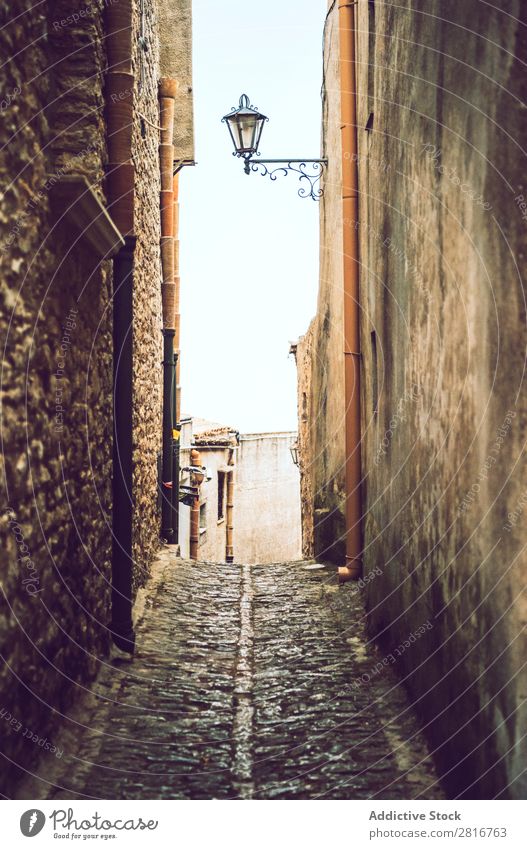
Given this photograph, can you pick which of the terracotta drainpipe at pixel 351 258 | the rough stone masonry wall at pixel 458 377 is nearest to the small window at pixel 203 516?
the terracotta drainpipe at pixel 351 258

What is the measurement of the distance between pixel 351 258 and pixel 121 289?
112 inches

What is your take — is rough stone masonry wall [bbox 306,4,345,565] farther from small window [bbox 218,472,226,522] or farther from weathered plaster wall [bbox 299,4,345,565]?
small window [bbox 218,472,226,522]

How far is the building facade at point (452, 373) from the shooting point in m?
3.23

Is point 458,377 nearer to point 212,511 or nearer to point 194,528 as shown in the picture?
point 194,528

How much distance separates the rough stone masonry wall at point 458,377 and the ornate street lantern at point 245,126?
1.76 meters

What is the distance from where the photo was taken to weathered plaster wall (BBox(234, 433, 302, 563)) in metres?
25.4

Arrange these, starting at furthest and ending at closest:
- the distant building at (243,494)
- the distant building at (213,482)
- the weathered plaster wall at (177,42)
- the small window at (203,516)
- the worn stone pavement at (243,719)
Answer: the distant building at (243,494) < the small window at (203,516) < the distant building at (213,482) < the weathered plaster wall at (177,42) < the worn stone pavement at (243,719)

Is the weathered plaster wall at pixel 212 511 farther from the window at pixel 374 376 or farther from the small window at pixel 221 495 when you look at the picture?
the window at pixel 374 376

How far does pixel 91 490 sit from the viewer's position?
5613 millimetres

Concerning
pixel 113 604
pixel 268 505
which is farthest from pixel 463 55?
pixel 268 505

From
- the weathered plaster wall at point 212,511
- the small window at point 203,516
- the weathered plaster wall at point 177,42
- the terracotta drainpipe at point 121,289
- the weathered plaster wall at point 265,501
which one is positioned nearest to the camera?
the terracotta drainpipe at point 121,289

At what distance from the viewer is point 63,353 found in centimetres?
480

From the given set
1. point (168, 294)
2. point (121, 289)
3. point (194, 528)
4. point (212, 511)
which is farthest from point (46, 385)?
point (212, 511)

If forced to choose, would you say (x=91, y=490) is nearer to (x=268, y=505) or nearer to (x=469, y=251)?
(x=469, y=251)
